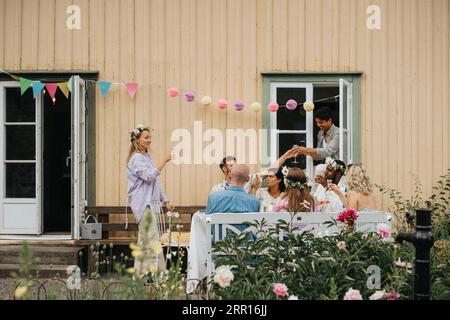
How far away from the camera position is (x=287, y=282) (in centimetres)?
457

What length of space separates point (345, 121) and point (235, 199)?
299 cm

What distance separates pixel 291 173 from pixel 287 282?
6.96ft

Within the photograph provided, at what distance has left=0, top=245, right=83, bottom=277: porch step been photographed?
8.45 meters

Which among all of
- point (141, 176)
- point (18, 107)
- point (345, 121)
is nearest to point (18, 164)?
point (18, 107)

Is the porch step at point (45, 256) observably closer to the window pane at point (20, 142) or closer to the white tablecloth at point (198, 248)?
the window pane at point (20, 142)

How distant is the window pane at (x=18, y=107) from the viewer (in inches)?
370

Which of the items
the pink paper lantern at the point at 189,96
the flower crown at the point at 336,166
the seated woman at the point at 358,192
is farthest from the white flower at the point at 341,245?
the pink paper lantern at the point at 189,96

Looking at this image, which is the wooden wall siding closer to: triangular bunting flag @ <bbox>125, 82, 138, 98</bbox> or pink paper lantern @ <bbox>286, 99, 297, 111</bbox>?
triangular bunting flag @ <bbox>125, 82, 138, 98</bbox>

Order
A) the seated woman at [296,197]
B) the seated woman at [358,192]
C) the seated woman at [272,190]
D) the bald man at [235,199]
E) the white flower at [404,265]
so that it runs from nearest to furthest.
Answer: the white flower at [404,265]
the seated woman at [296,197]
the bald man at [235,199]
the seated woman at [358,192]
the seated woman at [272,190]

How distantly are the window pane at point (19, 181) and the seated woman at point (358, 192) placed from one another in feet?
13.2

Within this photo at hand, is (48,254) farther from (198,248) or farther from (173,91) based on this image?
(198,248)

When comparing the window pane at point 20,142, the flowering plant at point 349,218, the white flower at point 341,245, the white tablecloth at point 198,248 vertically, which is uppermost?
the window pane at point 20,142

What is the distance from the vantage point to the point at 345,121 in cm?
905

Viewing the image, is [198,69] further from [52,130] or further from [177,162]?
[52,130]
